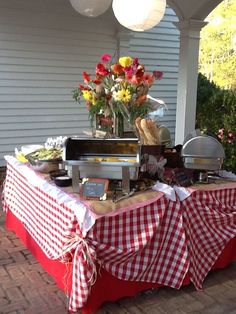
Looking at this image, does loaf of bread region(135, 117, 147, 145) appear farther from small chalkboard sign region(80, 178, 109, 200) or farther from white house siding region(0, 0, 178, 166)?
white house siding region(0, 0, 178, 166)

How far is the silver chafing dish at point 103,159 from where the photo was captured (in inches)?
99.3

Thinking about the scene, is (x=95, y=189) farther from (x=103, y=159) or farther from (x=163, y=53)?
(x=163, y=53)

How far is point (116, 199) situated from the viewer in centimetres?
248

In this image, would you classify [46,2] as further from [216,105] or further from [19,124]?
[216,105]

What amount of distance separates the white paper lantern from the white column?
2862 mm

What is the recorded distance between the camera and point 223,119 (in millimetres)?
6133

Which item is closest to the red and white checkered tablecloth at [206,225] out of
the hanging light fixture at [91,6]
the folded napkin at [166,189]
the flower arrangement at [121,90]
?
the folded napkin at [166,189]

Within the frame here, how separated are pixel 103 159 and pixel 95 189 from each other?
0.78ft

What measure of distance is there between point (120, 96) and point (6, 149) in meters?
3.56

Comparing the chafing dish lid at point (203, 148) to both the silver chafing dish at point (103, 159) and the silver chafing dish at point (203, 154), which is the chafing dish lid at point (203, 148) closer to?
the silver chafing dish at point (203, 154)

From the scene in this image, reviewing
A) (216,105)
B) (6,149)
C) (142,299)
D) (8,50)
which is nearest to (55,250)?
(142,299)

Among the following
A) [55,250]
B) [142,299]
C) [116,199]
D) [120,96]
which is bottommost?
[142,299]

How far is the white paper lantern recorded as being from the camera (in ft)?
9.18

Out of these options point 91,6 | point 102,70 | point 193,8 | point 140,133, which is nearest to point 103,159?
point 140,133
